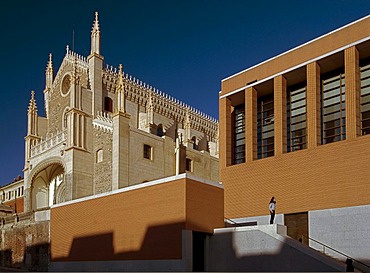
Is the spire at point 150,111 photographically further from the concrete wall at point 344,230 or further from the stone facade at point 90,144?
the concrete wall at point 344,230

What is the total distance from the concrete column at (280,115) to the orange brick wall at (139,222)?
5047 mm

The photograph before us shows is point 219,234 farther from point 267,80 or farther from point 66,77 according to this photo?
point 66,77

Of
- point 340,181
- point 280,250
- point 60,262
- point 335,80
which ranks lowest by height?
point 60,262

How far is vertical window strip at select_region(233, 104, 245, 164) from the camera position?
2731 cm

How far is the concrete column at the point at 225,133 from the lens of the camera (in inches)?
1073

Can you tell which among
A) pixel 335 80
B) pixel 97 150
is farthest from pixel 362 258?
pixel 97 150

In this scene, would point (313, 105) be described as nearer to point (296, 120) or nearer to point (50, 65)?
point (296, 120)

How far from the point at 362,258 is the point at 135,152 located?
1973cm

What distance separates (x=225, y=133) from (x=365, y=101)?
864 centimetres

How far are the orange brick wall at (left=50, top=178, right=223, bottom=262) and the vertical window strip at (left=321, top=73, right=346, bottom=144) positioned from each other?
259 inches

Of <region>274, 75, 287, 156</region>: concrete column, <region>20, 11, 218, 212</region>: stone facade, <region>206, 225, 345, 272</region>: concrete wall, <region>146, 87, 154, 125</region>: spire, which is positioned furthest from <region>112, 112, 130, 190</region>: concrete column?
<region>206, 225, 345, 272</region>: concrete wall

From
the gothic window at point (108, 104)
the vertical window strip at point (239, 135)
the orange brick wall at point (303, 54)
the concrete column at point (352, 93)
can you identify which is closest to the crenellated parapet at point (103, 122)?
the gothic window at point (108, 104)

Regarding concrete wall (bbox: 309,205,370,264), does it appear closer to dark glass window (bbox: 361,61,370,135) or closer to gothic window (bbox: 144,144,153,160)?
dark glass window (bbox: 361,61,370,135)

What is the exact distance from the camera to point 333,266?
15.9 metres
